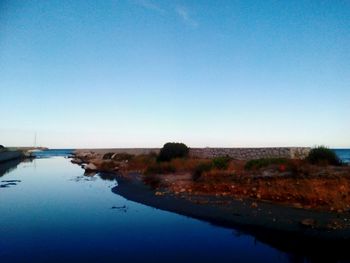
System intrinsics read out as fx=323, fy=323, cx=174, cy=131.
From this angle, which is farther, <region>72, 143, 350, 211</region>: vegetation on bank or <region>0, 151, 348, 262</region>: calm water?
<region>72, 143, 350, 211</region>: vegetation on bank

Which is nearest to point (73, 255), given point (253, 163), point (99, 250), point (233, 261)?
point (99, 250)

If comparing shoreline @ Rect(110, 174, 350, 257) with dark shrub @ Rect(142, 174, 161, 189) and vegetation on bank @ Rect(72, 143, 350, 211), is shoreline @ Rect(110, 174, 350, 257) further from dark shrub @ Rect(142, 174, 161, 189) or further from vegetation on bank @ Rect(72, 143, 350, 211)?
dark shrub @ Rect(142, 174, 161, 189)

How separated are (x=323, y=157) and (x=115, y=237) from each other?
17.0 meters

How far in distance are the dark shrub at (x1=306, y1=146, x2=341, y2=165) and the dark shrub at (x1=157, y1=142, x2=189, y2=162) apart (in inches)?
649

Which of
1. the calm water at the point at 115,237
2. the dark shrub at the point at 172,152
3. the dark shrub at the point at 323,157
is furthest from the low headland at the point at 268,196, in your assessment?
the dark shrub at the point at 172,152

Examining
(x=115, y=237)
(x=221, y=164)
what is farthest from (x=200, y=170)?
(x=115, y=237)

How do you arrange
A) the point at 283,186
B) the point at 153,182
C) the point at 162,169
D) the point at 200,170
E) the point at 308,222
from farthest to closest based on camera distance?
the point at 162,169 < the point at 153,182 < the point at 200,170 < the point at 283,186 < the point at 308,222

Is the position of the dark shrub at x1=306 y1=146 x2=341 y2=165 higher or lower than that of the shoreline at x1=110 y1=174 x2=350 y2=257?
higher

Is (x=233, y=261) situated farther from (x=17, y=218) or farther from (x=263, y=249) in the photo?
(x=17, y=218)

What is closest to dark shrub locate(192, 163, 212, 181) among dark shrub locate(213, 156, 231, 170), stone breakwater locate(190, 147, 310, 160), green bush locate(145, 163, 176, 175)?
dark shrub locate(213, 156, 231, 170)

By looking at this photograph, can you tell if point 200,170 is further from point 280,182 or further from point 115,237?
point 115,237

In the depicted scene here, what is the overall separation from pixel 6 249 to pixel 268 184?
40.9ft

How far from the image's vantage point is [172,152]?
36.7 metres

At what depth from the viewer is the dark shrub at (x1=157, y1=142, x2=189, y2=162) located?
3641cm
